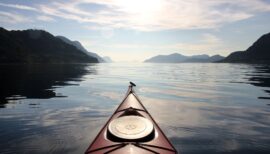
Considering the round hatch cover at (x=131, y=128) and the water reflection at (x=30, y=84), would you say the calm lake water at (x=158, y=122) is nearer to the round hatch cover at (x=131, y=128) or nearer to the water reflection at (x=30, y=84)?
the water reflection at (x=30, y=84)

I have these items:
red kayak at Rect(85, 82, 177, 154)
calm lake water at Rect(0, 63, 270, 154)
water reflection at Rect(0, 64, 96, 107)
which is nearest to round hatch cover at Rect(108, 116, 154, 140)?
red kayak at Rect(85, 82, 177, 154)

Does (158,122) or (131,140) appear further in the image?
(158,122)

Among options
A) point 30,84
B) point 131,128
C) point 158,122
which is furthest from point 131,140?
point 30,84

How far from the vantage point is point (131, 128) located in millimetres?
8766

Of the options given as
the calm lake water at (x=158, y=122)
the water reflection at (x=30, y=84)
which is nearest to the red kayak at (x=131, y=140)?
the calm lake water at (x=158, y=122)

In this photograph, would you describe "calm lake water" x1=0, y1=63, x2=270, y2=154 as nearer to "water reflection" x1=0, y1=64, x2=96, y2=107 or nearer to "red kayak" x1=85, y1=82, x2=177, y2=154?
"water reflection" x1=0, y1=64, x2=96, y2=107

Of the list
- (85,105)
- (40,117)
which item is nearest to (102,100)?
(85,105)

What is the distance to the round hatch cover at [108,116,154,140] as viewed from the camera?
829 centimetres

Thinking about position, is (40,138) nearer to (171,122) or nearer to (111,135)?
(111,135)

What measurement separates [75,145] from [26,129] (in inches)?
176

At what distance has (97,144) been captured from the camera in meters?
8.11

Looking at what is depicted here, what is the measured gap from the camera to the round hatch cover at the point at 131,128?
8294mm

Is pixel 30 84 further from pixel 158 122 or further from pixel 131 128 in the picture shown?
pixel 131 128

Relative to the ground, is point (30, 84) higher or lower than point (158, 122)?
higher
